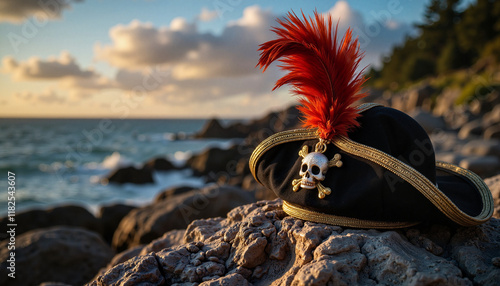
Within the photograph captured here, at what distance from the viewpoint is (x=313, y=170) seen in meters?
2.19

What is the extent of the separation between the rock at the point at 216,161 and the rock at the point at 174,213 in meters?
10.4

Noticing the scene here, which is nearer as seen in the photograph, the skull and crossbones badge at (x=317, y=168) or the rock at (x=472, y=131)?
the skull and crossbones badge at (x=317, y=168)

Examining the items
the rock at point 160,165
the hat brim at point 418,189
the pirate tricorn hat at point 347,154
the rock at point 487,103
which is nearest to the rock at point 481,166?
the hat brim at point 418,189

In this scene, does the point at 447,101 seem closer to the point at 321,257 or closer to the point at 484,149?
the point at 484,149

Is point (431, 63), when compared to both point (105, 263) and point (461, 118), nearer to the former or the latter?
point (461, 118)

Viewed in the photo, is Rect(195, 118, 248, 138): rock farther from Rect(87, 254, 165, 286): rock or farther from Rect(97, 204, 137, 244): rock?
Rect(87, 254, 165, 286): rock

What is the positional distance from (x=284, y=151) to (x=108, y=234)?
234 inches

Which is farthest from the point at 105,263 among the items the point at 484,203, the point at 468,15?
the point at 468,15

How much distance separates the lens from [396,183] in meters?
2.00

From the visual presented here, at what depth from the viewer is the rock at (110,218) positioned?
7.15 meters

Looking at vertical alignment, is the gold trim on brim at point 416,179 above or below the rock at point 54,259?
above

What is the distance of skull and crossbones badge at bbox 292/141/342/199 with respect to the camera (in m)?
2.13

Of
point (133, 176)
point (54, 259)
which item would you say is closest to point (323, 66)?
point (54, 259)

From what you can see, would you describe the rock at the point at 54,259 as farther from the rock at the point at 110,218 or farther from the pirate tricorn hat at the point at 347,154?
the pirate tricorn hat at the point at 347,154
